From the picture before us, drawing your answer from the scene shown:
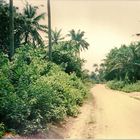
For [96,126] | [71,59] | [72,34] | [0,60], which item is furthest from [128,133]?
[72,34]

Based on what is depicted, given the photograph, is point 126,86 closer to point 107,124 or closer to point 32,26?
point 32,26

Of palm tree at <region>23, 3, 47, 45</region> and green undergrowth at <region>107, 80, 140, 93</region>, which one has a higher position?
palm tree at <region>23, 3, 47, 45</region>

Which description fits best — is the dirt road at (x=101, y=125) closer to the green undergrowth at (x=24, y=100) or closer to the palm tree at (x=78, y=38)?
the green undergrowth at (x=24, y=100)

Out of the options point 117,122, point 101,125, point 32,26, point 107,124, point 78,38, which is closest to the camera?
point 101,125

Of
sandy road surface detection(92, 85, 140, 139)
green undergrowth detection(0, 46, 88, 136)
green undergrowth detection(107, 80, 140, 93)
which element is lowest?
green undergrowth detection(107, 80, 140, 93)

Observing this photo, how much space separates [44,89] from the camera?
16.0 metres

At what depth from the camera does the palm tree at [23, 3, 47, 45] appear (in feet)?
132

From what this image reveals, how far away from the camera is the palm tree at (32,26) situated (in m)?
40.3

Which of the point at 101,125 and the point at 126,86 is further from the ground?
the point at 101,125

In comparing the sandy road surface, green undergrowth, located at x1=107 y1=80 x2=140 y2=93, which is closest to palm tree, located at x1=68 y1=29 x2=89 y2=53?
green undergrowth, located at x1=107 y1=80 x2=140 y2=93

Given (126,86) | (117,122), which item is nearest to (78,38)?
(126,86)

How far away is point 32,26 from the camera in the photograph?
135ft

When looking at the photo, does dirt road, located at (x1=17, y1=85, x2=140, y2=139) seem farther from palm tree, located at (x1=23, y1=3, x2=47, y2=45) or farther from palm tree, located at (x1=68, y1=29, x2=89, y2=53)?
palm tree, located at (x1=68, y1=29, x2=89, y2=53)

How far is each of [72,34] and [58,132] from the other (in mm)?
53057
